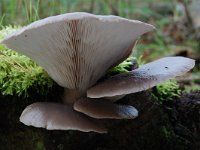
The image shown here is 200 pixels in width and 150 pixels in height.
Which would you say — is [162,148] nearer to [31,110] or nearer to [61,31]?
[31,110]

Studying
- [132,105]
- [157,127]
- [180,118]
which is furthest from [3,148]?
[180,118]

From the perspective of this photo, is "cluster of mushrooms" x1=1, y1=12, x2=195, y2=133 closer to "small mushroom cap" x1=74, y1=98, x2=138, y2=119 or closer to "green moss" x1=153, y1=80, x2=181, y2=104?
"small mushroom cap" x1=74, y1=98, x2=138, y2=119

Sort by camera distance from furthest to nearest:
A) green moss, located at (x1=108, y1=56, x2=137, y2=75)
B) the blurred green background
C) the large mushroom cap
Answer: the blurred green background < green moss, located at (x1=108, y1=56, x2=137, y2=75) < the large mushroom cap

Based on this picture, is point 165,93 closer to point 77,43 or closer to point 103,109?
point 103,109

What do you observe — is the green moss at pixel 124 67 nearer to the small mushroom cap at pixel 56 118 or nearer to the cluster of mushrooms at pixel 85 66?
the cluster of mushrooms at pixel 85 66

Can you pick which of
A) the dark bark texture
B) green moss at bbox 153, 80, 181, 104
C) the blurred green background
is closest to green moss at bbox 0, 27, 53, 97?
the dark bark texture

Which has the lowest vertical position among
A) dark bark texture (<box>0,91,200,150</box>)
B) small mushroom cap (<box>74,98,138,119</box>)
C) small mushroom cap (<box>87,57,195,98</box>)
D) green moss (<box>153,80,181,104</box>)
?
dark bark texture (<box>0,91,200,150</box>)

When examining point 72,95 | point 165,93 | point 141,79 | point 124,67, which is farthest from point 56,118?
point 165,93

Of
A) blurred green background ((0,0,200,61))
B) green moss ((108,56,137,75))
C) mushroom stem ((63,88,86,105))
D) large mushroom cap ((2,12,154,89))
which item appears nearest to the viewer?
large mushroom cap ((2,12,154,89))
